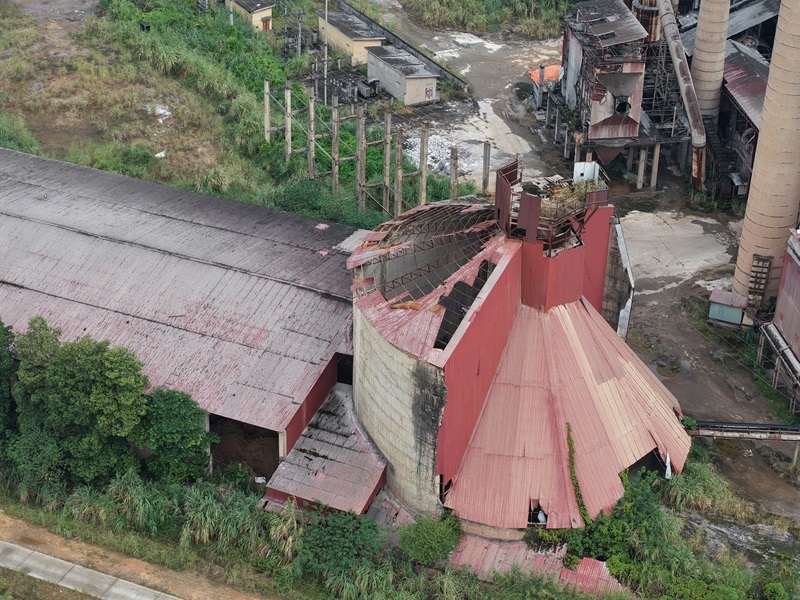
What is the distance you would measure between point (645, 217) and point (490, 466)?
25.1 meters

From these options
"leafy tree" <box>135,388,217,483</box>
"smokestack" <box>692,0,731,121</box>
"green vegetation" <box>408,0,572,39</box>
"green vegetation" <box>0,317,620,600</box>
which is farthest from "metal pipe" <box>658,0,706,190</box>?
"leafy tree" <box>135,388,217,483</box>

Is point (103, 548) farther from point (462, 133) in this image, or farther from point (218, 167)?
point (462, 133)

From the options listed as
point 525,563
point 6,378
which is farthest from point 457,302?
point 6,378

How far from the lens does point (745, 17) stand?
210ft

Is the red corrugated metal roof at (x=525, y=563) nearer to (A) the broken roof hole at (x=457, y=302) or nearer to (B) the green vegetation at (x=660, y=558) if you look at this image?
(B) the green vegetation at (x=660, y=558)

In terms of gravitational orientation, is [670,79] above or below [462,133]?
above

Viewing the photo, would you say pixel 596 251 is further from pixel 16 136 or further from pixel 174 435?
pixel 16 136

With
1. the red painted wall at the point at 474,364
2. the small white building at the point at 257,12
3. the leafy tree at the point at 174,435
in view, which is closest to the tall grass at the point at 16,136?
the small white building at the point at 257,12

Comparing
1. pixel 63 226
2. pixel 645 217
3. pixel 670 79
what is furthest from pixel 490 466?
pixel 670 79

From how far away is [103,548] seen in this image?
34.1 m

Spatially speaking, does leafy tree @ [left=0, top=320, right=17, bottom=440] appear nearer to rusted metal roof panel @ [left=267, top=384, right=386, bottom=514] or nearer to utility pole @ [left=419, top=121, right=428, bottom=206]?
rusted metal roof panel @ [left=267, top=384, right=386, bottom=514]

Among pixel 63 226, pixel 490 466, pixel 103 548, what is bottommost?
pixel 103 548

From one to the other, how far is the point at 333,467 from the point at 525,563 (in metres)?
6.73

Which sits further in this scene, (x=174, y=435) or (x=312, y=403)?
(x=312, y=403)
